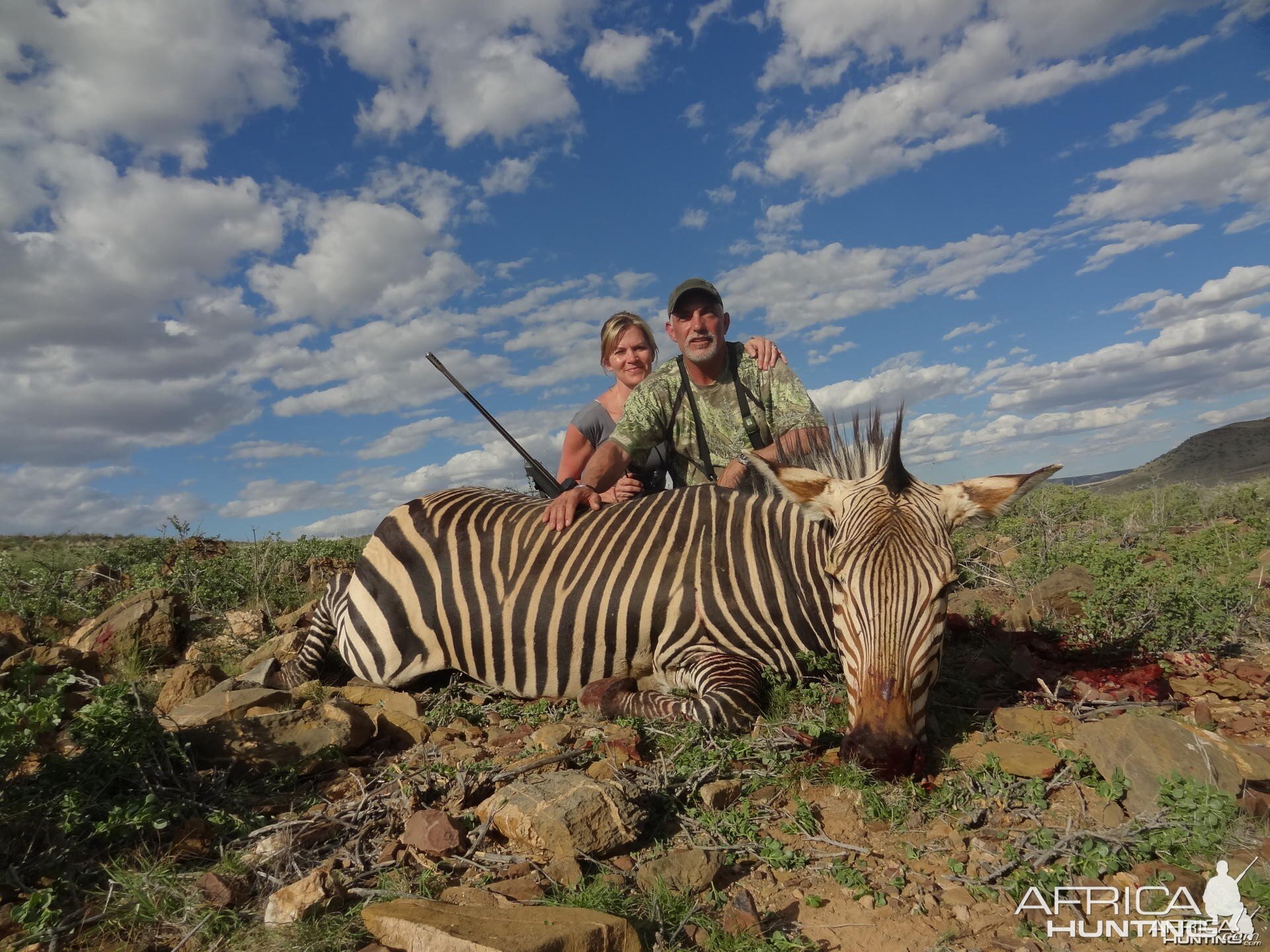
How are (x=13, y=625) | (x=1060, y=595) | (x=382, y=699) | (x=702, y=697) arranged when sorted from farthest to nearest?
(x=13, y=625) < (x=1060, y=595) < (x=382, y=699) < (x=702, y=697)

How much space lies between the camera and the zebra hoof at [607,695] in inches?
148

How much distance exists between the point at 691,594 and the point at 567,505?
1054 millimetres

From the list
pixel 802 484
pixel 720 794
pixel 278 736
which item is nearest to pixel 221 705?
pixel 278 736

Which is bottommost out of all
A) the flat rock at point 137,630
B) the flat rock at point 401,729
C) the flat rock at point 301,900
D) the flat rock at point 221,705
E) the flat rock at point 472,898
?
the flat rock at point 472,898

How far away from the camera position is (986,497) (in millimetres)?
3129

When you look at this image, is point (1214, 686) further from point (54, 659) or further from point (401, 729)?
point (54, 659)

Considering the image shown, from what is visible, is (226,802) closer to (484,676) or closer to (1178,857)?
(484,676)

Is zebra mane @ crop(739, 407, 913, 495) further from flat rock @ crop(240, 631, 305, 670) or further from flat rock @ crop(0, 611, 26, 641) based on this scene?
flat rock @ crop(0, 611, 26, 641)

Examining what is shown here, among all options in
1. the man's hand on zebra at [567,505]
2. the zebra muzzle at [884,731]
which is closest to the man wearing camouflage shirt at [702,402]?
the man's hand on zebra at [567,505]

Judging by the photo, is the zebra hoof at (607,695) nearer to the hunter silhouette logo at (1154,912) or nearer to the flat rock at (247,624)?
the hunter silhouette logo at (1154,912)

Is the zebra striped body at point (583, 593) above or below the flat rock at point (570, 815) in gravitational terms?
above

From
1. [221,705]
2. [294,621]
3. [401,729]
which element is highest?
[294,621]

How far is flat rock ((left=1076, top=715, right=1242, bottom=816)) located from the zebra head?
637 millimetres

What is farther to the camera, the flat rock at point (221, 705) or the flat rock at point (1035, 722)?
the flat rock at point (221, 705)
